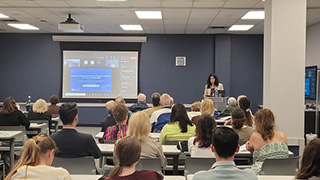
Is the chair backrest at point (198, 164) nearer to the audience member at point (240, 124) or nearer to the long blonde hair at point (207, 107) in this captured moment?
the audience member at point (240, 124)

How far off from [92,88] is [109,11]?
4.24m

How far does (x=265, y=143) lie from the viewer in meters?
3.65

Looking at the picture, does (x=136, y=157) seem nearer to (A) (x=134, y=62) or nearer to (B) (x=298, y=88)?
(B) (x=298, y=88)

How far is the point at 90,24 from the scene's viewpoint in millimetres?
9914

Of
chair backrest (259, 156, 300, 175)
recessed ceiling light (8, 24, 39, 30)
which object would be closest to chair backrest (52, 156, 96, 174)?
chair backrest (259, 156, 300, 175)

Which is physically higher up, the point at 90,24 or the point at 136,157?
the point at 90,24

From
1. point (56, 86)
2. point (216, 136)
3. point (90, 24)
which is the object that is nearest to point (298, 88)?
point (216, 136)

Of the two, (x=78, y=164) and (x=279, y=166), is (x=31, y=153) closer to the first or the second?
(x=78, y=164)

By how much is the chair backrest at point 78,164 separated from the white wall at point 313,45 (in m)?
7.99

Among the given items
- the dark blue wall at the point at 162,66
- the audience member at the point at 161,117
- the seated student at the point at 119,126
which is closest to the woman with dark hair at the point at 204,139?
the seated student at the point at 119,126

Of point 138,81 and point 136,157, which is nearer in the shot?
point 136,157

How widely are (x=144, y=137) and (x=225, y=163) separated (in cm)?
156

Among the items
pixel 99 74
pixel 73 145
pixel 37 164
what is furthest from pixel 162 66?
pixel 37 164

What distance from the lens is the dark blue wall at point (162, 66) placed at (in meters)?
11.7
